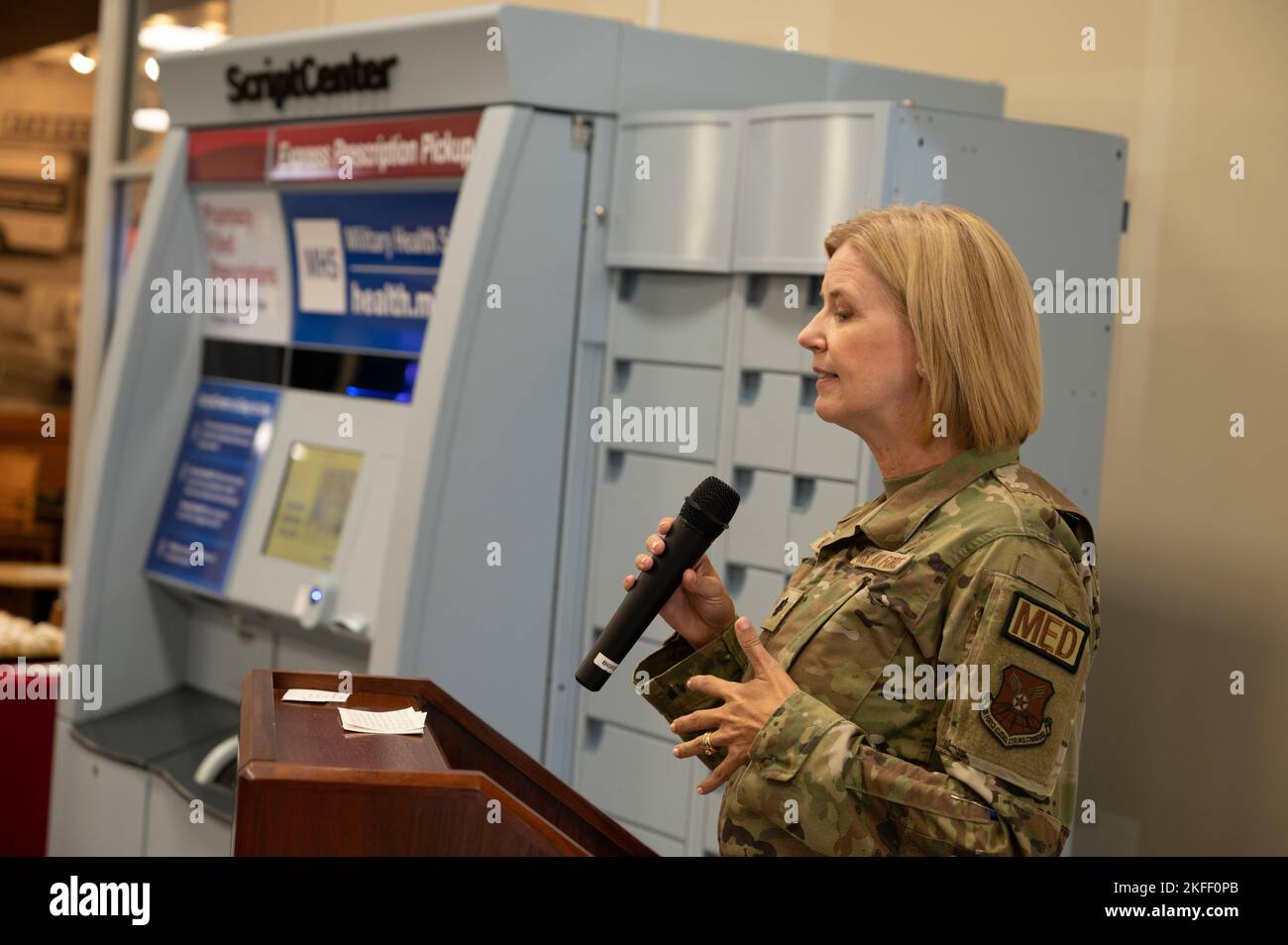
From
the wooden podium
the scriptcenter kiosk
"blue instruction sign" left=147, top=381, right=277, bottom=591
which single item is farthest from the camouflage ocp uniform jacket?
"blue instruction sign" left=147, top=381, right=277, bottom=591

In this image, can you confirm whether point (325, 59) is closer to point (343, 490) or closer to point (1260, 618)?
point (343, 490)

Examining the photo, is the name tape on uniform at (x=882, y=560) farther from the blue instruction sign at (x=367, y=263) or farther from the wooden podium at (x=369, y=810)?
the blue instruction sign at (x=367, y=263)

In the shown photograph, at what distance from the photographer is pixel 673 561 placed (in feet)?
5.75

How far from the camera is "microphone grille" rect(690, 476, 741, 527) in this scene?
1.74m

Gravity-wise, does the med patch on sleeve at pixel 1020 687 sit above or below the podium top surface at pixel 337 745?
above

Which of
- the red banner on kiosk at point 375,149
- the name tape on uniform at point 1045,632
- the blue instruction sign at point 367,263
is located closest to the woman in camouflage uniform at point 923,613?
the name tape on uniform at point 1045,632

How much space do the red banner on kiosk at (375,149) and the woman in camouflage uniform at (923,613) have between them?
166 cm

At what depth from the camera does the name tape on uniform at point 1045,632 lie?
4.90 feet

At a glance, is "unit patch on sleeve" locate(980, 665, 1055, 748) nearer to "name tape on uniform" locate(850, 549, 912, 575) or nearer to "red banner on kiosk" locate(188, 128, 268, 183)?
"name tape on uniform" locate(850, 549, 912, 575)

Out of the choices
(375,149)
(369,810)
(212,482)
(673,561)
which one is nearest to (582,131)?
(375,149)

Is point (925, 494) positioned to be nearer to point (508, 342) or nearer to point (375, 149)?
point (508, 342)

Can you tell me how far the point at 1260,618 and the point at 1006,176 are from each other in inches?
41.7
